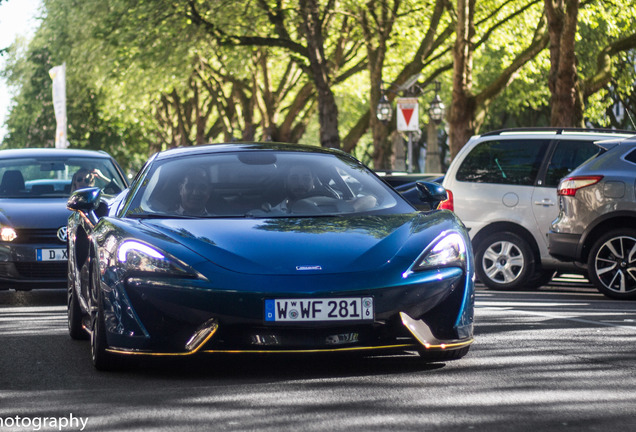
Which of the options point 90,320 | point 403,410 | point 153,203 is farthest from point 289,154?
point 403,410

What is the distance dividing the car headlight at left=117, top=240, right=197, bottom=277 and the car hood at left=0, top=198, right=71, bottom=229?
520cm

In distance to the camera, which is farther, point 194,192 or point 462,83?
point 462,83

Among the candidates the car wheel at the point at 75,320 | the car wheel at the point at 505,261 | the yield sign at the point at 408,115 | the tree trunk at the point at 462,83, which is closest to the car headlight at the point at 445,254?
the car wheel at the point at 75,320

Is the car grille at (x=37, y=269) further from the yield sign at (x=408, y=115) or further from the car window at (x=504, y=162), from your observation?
the yield sign at (x=408, y=115)

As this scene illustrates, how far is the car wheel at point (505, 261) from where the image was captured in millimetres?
13734

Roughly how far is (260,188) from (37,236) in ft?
15.2

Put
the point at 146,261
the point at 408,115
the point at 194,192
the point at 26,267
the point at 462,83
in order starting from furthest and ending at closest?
1. the point at 408,115
2. the point at 462,83
3. the point at 26,267
4. the point at 194,192
5. the point at 146,261

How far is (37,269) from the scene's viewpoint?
38.4 feet

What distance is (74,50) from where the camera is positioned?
39219 millimetres

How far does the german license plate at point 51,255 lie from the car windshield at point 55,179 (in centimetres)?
112

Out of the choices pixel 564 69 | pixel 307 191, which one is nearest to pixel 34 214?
pixel 307 191

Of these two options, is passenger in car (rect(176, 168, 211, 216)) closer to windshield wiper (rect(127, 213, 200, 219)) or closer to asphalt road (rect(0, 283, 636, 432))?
windshield wiper (rect(127, 213, 200, 219))

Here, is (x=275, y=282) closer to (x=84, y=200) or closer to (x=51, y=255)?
(x=84, y=200)

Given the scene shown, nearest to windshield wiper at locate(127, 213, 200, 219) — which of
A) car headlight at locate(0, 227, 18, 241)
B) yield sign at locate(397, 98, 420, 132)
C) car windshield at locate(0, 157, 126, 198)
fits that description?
car headlight at locate(0, 227, 18, 241)
